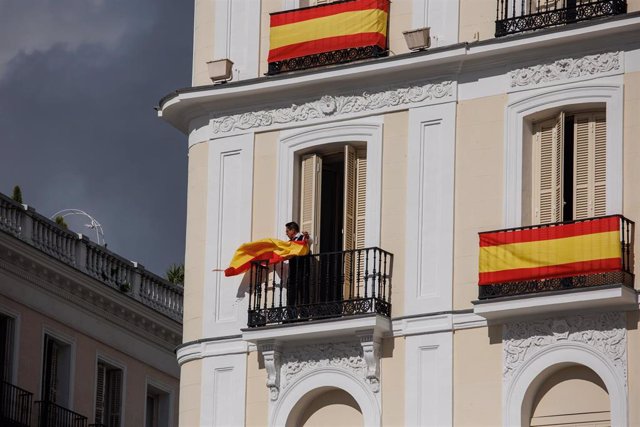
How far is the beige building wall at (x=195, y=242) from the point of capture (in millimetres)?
35844

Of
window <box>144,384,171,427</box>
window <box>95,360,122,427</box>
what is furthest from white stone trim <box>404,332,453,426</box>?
window <box>144,384,171,427</box>

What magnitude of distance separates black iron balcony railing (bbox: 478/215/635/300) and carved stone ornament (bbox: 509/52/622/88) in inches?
89.3

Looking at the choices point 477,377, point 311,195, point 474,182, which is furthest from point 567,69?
point 477,377

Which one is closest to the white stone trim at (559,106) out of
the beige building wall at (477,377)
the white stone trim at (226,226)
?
the beige building wall at (477,377)

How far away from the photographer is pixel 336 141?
3544 cm

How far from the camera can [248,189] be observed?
3584 cm

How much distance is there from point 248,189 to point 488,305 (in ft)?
15.8

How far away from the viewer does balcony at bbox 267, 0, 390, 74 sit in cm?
3534

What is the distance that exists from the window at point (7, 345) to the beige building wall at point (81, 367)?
150mm

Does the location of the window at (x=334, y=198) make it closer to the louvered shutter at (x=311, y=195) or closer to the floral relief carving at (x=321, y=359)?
the louvered shutter at (x=311, y=195)

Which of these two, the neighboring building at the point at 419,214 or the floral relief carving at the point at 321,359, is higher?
the neighboring building at the point at 419,214

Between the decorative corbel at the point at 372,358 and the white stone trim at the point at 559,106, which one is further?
the decorative corbel at the point at 372,358

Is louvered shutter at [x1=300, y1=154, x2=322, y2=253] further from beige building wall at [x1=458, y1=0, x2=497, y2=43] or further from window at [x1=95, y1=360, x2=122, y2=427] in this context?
window at [x1=95, y1=360, x2=122, y2=427]

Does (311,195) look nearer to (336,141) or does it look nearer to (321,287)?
(336,141)
